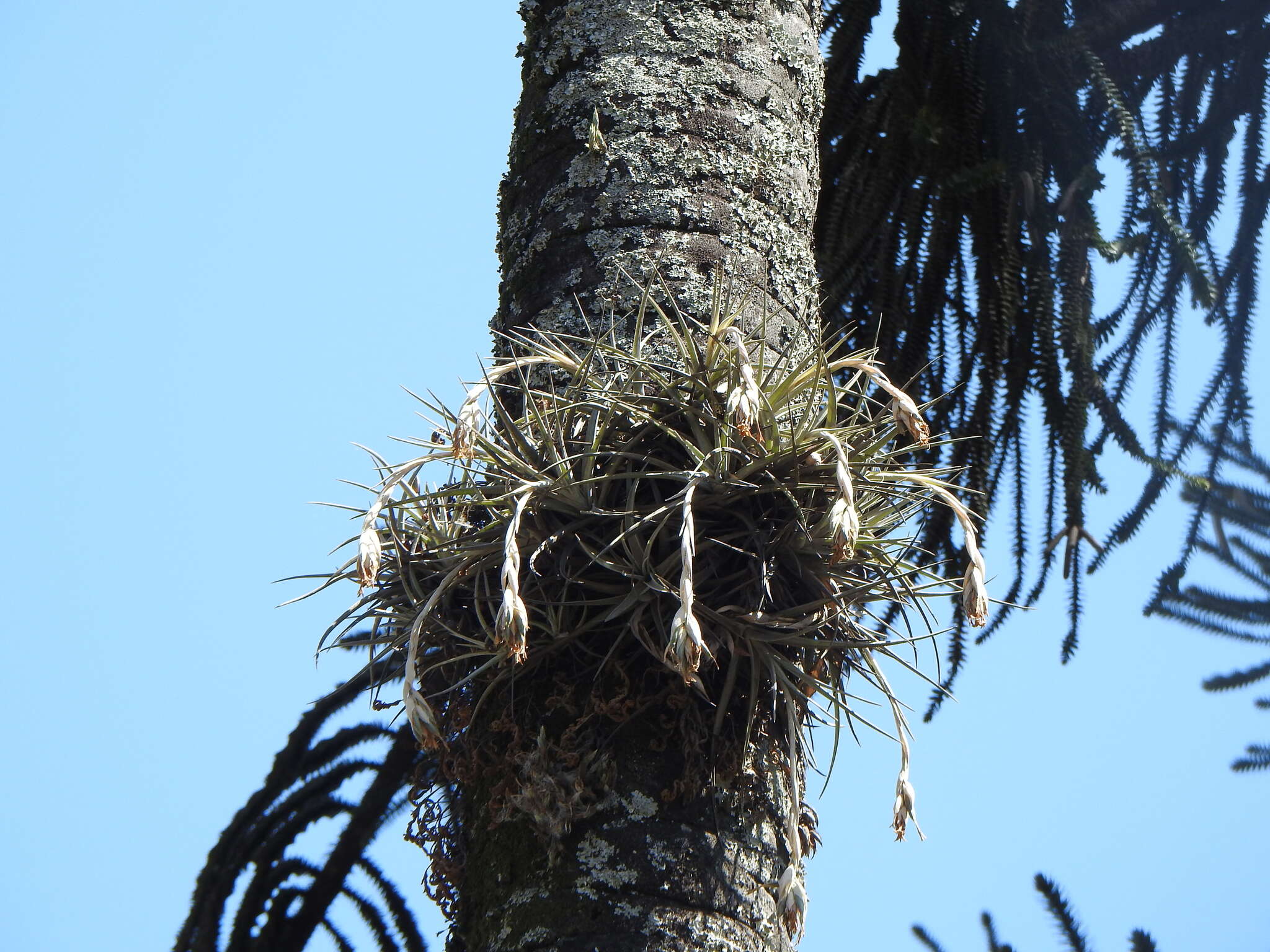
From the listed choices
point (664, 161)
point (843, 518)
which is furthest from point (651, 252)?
point (843, 518)

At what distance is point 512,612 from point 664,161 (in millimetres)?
756

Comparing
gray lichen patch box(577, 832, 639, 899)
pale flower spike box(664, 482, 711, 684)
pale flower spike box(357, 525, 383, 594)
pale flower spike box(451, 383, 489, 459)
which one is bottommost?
gray lichen patch box(577, 832, 639, 899)

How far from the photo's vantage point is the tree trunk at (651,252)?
130 centimetres

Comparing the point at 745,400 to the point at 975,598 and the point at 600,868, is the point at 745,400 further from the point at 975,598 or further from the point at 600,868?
the point at 600,868

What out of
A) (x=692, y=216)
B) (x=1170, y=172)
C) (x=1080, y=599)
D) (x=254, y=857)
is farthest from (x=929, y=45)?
(x=254, y=857)

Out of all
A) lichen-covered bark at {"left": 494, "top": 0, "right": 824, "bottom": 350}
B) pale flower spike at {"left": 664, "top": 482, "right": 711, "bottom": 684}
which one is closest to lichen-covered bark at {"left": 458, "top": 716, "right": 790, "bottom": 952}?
pale flower spike at {"left": 664, "top": 482, "right": 711, "bottom": 684}

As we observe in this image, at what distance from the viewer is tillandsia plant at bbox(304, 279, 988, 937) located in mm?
1381

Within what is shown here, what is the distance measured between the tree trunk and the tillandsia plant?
0.14 ft

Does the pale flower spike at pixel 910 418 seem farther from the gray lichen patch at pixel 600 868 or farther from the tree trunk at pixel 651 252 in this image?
the gray lichen patch at pixel 600 868

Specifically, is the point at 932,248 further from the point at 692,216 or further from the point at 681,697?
the point at 681,697

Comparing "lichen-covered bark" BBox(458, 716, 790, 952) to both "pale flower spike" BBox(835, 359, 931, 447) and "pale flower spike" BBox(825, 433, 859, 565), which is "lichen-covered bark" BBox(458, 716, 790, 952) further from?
"pale flower spike" BBox(835, 359, 931, 447)

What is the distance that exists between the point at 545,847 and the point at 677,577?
326 mm

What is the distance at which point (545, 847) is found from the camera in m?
1.34

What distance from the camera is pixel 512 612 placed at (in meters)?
1.24
